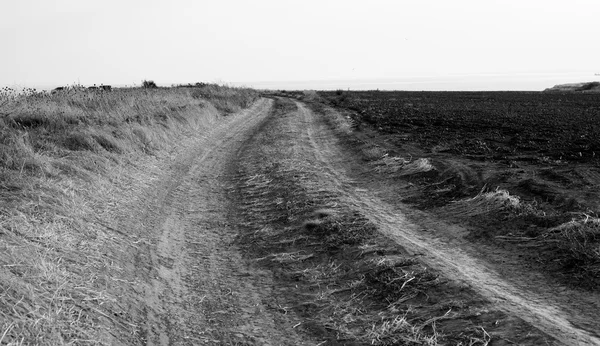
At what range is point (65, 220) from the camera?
6.56 m

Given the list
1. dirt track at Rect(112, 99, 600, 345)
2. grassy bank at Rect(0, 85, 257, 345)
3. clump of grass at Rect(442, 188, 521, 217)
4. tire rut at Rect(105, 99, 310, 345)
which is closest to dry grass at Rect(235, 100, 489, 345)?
dirt track at Rect(112, 99, 600, 345)

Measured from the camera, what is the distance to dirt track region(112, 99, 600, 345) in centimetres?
461

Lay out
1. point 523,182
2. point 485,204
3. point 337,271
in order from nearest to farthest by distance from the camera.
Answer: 1. point 337,271
2. point 485,204
3. point 523,182

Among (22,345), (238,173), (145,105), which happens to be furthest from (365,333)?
(145,105)

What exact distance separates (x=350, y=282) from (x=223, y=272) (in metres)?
1.64

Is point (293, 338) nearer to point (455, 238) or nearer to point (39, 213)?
point (455, 238)

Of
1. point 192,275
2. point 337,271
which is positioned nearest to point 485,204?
point 337,271

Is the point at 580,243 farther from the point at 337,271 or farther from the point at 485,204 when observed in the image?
the point at 337,271

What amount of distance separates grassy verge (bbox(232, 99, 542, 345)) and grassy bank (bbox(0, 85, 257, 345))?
1.85m

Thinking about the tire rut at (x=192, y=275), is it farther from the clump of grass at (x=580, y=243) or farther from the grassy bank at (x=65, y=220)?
the clump of grass at (x=580, y=243)

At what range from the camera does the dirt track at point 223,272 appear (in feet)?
15.1

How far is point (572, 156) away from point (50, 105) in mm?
14919

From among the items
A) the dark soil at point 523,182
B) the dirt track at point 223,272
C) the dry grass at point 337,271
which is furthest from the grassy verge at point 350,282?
the dark soil at point 523,182

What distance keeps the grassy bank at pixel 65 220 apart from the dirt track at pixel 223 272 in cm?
34
